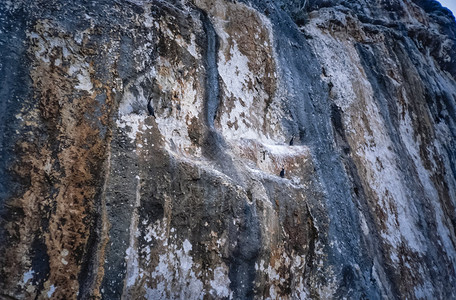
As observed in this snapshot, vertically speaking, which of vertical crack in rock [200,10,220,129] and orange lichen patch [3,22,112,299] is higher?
vertical crack in rock [200,10,220,129]

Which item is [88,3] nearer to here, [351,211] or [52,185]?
[52,185]

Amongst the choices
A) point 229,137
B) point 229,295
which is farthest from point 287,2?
point 229,295

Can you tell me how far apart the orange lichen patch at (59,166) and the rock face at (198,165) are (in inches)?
Answer: 0.5

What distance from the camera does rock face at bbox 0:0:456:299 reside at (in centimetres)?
298

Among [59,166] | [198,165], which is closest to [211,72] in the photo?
[198,165]

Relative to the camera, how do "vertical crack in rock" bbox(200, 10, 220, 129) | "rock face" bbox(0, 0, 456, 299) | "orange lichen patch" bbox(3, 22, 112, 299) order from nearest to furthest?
"orange lichen patch" bbox(3, 22, 112, 299), "rock face" bbox(0, 0, 456, 299), "vertical crack in rock" bbox(200, 10, 220, 129)

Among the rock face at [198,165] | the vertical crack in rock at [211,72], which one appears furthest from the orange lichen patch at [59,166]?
the vertical crack in rock at [211,72]

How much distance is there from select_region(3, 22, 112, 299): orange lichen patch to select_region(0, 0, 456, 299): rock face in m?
0.01

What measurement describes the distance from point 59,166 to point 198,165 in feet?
4.23

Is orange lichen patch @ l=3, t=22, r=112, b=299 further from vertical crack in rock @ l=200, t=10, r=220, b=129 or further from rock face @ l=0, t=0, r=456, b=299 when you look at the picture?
vertical crack in rock @ l=200, t=10, r=220, b=129

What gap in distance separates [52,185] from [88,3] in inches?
75.7

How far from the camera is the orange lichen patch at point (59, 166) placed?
2.87 m

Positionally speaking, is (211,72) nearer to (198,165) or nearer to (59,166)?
(198,165)

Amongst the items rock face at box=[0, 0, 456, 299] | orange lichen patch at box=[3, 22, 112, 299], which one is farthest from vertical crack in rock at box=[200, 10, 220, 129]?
orange lichen patch at box=[3, 22, 112, 299]
